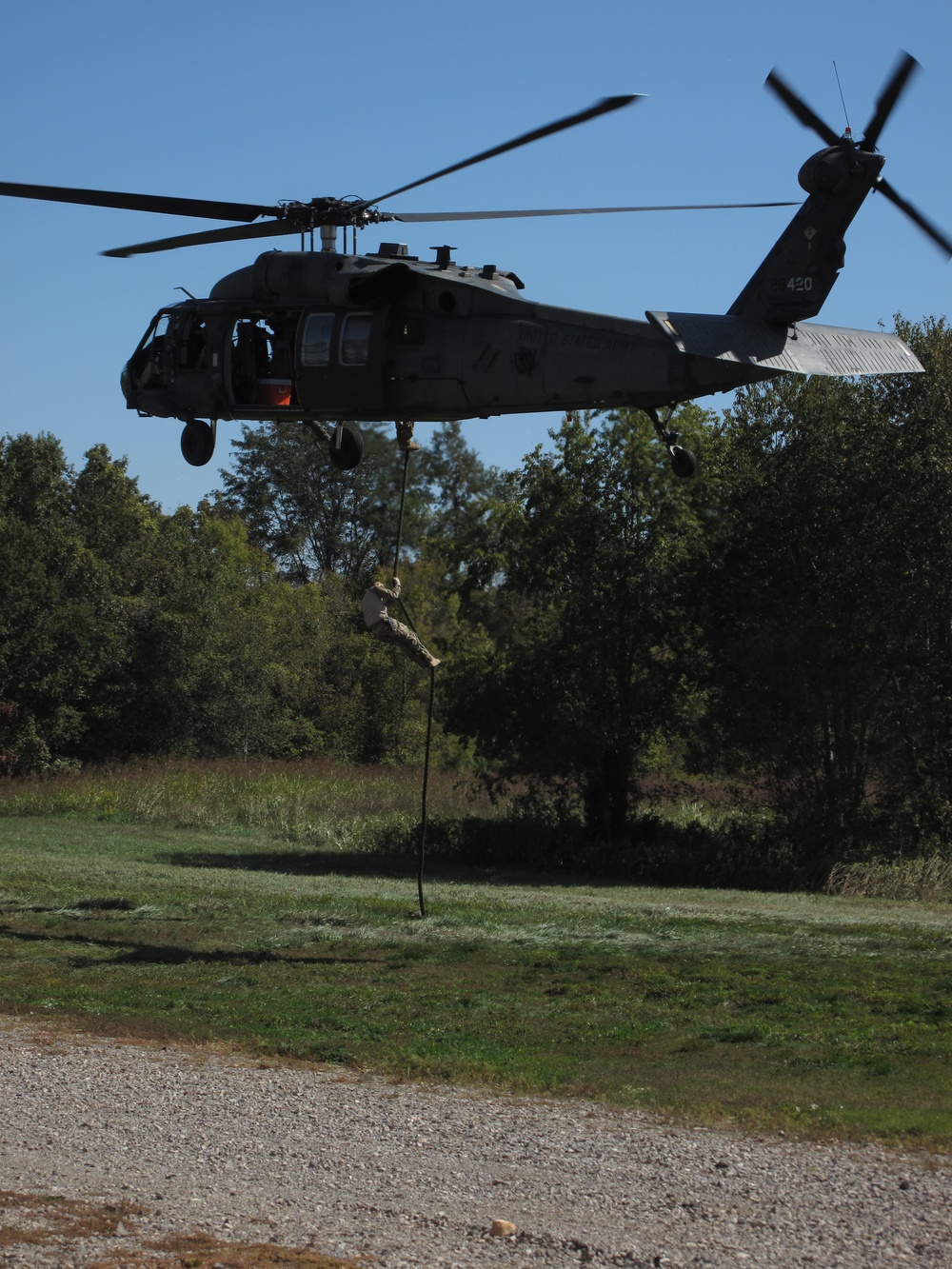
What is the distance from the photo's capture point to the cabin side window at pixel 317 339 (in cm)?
1436

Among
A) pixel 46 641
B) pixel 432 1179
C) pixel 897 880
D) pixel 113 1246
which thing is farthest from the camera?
pixel 46 641

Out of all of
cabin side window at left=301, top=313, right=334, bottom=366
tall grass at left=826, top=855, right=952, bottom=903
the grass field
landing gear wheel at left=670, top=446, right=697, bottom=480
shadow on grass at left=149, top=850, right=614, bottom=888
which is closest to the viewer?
the grass field

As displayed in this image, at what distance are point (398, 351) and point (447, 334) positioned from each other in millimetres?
571

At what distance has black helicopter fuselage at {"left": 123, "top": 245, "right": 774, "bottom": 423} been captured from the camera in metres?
12.9

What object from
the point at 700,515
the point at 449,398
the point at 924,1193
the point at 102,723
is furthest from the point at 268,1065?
the point at 102,723

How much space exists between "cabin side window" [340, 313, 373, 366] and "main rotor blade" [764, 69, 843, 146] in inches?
182

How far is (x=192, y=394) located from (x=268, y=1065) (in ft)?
27.4

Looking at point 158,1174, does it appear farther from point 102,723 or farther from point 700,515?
point 102,723

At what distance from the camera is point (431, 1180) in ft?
23.4

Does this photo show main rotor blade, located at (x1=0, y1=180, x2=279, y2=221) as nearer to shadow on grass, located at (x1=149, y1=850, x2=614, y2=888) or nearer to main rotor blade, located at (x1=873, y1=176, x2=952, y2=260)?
main rotor blade, located at (x1=873, y1=176, x2=952, y2=260)

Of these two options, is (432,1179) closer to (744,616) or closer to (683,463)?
(683,463)

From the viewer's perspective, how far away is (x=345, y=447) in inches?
623

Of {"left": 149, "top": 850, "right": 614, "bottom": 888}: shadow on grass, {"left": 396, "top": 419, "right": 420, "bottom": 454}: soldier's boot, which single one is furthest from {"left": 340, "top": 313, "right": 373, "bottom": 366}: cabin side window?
{"left": 149, "top": 850, "right": 614, "bottom": 888}: shadow on grass

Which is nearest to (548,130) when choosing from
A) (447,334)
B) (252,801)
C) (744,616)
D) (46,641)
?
(447,334)
